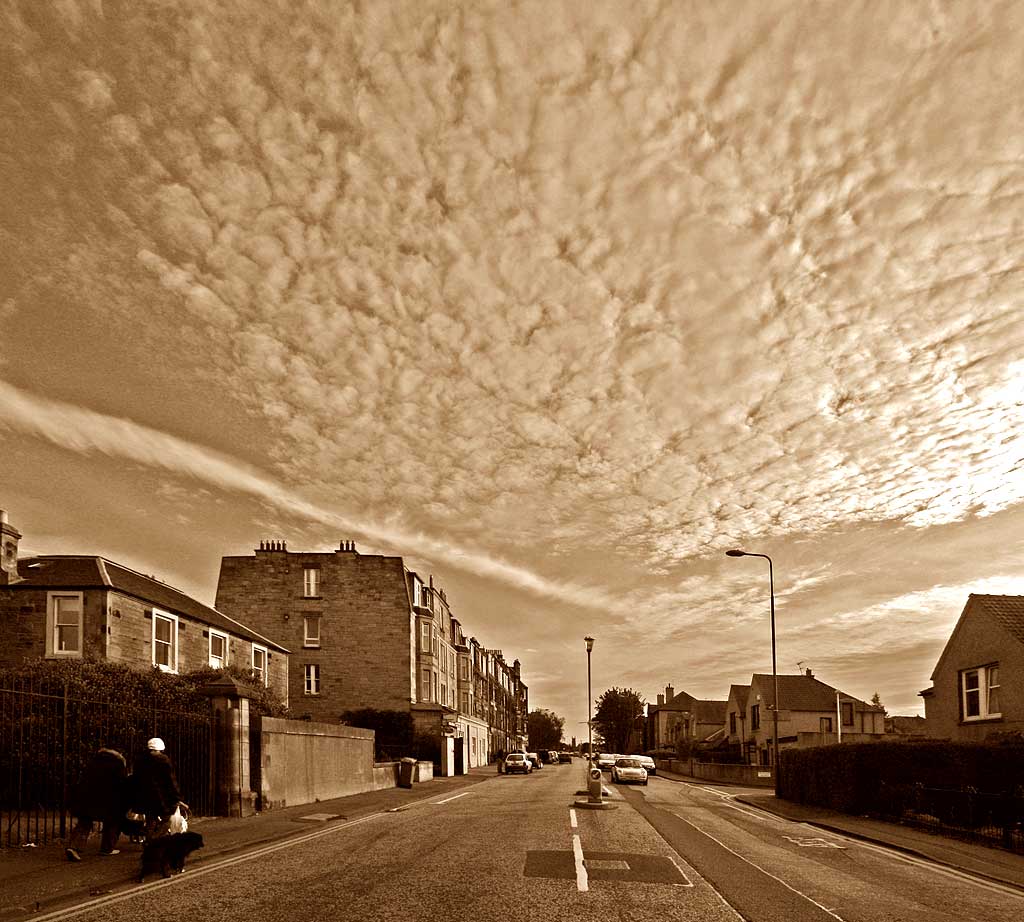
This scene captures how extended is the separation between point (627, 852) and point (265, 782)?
414 inches

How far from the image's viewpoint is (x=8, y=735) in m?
19.9

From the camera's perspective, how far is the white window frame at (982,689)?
99.1 ft

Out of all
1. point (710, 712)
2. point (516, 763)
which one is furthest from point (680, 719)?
point (516, 763)

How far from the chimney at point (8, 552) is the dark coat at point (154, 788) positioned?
59.3 feet

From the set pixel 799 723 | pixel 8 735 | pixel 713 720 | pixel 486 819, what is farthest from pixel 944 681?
pixel 713 720

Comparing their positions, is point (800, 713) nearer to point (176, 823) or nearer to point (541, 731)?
point (176, 823)

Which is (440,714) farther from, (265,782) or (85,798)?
(85,798)

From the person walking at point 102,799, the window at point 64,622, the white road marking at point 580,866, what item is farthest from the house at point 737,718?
the person walking at point 102,799

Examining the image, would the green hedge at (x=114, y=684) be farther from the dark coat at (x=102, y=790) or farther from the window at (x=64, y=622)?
the dark coat at (x=102, y=790)

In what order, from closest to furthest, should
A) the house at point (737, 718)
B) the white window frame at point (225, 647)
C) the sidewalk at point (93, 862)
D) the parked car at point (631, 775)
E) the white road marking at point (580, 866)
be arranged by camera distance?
the sidewalk at point (93, 862), the white road marking at point (580, 866), the white window frame at point (225, 647), the parked car at point (631, 775), the house at point (737, 718)

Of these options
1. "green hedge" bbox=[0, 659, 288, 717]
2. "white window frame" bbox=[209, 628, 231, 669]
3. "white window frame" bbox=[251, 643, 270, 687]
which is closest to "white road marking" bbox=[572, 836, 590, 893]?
"green hedge" bbox=[0, 659, 288, 717]

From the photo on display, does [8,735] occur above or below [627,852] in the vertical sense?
above

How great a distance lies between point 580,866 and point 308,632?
45.6 metres

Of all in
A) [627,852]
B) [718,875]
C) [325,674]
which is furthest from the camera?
[325,674]
